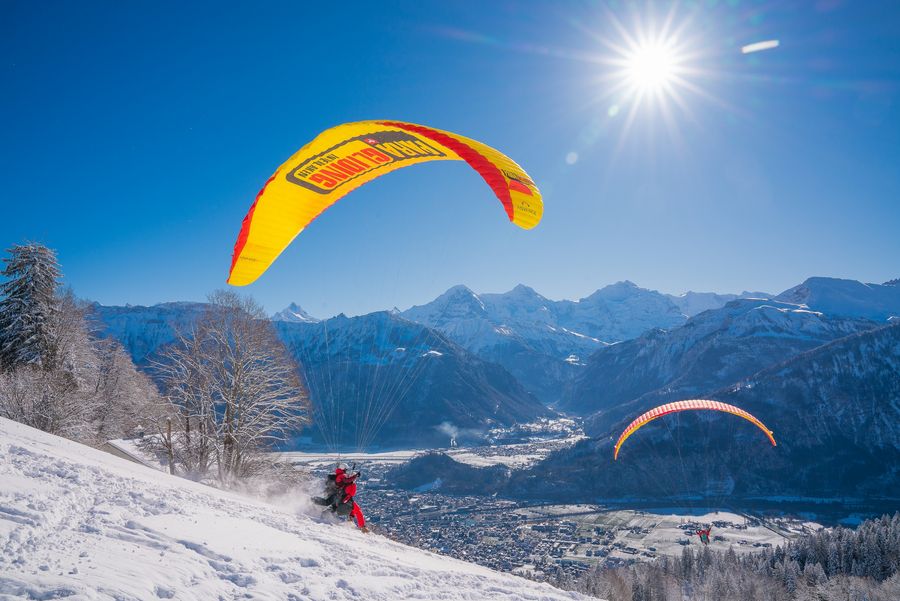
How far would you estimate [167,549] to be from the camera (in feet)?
20.3

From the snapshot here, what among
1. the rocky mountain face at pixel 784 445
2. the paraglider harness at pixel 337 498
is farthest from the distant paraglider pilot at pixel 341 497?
the rocky mountain face at pixel 784 445

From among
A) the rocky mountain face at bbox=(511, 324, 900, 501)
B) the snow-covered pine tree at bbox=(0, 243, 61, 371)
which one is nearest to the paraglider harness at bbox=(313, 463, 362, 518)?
the snow-covered pine tree at bbox=(0, 243, 61, 371)

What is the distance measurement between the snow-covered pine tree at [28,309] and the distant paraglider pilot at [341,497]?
849 inches

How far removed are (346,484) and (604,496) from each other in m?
154

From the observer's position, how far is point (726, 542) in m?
96.8

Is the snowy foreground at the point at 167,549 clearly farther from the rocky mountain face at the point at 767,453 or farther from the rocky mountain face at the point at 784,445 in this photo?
the rocky mountain face at the point at 784,445

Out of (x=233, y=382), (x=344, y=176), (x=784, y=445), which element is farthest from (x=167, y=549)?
(x=784, y=445)

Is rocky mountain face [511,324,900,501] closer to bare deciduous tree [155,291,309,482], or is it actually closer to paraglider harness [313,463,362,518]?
bare deciduous tree [155,291,309,482]

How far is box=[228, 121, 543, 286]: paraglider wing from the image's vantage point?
408 inches

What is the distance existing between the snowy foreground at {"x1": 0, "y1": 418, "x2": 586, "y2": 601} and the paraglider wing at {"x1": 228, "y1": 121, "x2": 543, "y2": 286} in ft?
14.9

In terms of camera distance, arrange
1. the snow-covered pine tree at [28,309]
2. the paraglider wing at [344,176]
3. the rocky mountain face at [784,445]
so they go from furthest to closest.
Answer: the rocky mountain face at [784,445] < the snow-covered pine tree at [28,309] < the paraglider wing at [344,176]

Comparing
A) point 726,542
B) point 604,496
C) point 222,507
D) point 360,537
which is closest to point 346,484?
point 360,537

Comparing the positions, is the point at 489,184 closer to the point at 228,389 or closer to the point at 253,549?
the point at 253,549

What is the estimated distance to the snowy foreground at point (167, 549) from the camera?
493 centimetres
